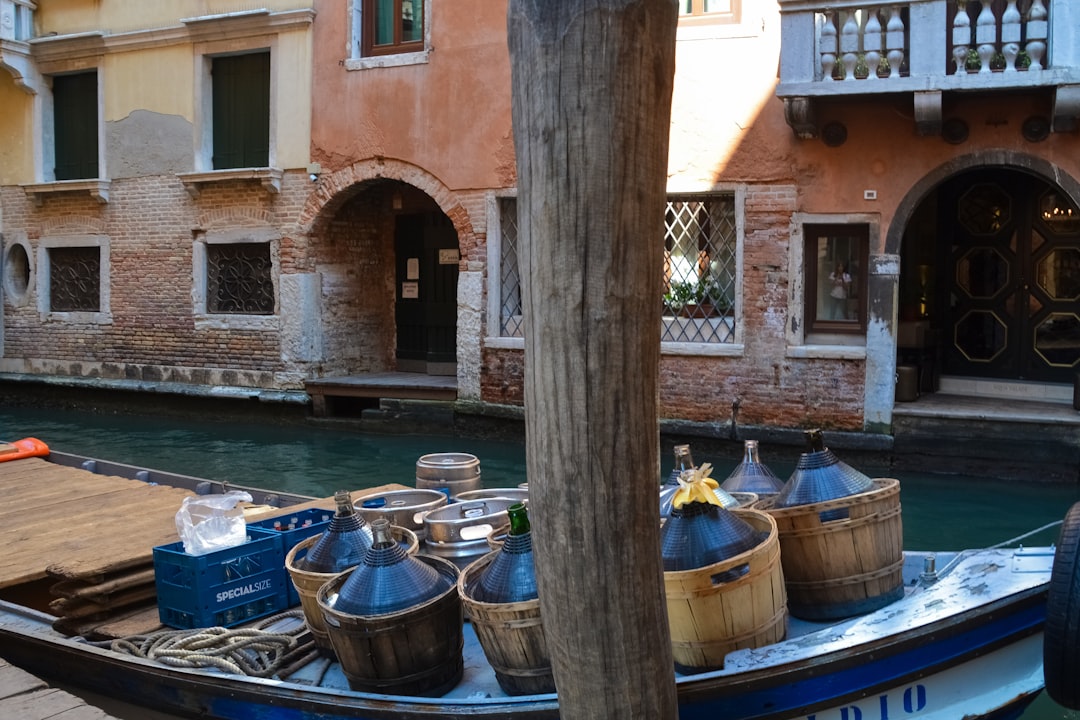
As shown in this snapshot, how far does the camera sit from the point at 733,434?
1041cm

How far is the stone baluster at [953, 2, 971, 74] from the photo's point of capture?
8.99 m

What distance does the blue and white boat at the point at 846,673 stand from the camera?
329 centimetres

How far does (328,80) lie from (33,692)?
35.2ft

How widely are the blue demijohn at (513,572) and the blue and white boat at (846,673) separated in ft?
1.05

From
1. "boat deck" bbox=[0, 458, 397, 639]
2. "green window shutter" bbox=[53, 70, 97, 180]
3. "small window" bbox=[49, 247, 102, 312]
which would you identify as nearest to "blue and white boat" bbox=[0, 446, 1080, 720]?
"boat deck" bbox=[0, 458, 397, 639]

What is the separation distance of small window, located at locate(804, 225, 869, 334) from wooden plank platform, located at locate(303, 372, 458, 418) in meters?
4.14

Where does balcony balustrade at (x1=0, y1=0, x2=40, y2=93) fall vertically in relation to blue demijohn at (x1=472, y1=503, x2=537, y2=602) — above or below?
above

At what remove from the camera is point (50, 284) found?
15234 millimetres

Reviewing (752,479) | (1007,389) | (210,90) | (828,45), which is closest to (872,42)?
(828,45)

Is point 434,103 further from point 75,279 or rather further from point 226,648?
point 226,648

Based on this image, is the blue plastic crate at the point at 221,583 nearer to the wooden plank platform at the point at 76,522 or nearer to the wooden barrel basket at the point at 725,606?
the wooden plank platform at the point at 76,522

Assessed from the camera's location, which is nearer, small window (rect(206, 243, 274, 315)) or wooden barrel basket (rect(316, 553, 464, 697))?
wooden barrel basket (rect(316, 553, 464, 697))

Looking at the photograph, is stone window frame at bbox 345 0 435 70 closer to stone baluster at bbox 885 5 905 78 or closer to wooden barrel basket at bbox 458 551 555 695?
stone baluster at bbox 885 5 905 78

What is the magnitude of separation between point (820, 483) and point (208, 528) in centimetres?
241
